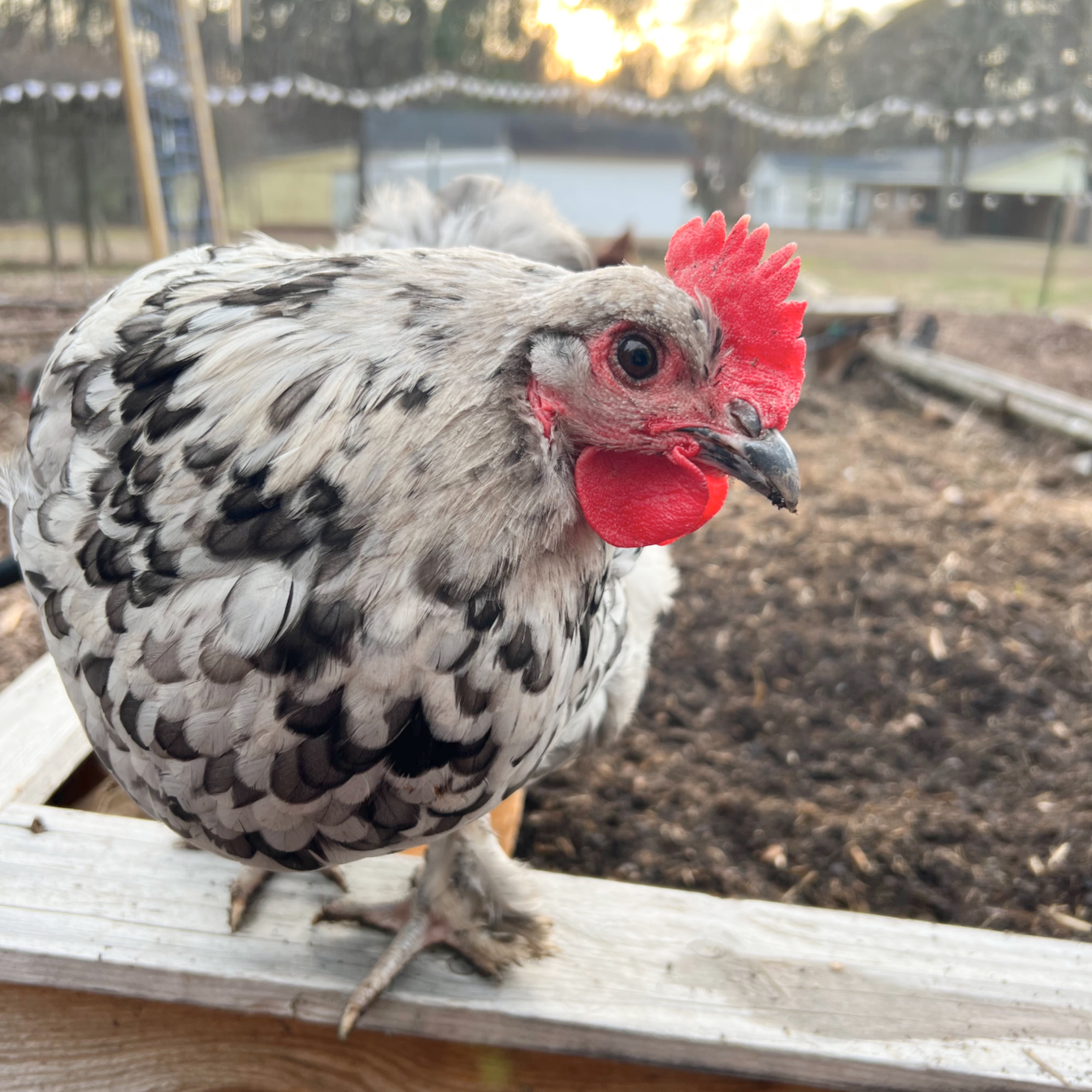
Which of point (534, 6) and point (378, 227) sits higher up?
point (534, 6)

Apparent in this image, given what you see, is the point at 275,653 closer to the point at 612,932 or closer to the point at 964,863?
the point at 612,932

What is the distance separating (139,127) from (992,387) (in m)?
5.77

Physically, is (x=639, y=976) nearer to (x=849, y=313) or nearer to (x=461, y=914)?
(x=461, y=914)

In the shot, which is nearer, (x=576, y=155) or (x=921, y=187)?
(x=921, y=187)

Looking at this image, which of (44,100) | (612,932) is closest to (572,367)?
(612,932)

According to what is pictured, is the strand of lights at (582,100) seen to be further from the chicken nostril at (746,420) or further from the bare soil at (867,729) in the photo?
the chicken nostril at (746,420)

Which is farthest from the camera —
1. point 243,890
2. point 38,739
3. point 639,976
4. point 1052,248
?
point 1052,248

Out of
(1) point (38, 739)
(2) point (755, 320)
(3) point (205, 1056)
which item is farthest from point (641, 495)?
(1) point (38, 739)

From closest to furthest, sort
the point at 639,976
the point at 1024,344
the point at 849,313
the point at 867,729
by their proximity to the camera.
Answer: the point at 639,976 < the point at 867,729 < the point at 849,313 < the point at 1024,344

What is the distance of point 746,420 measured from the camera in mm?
1087

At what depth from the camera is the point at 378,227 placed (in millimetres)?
2125

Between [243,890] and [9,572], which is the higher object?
[9,572]

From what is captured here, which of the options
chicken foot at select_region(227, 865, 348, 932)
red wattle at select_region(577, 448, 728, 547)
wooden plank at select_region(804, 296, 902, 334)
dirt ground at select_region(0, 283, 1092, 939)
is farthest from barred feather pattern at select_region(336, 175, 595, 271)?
wooden plank at select_region(804, 296, 902, 334)

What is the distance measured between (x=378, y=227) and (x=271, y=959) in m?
1.62
